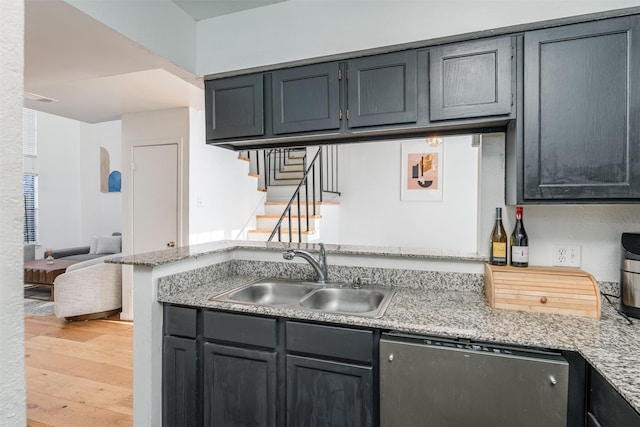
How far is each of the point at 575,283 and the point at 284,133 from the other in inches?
63.8

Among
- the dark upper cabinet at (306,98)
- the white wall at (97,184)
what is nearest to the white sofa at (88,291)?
the dark upper cabinet at (306,98)

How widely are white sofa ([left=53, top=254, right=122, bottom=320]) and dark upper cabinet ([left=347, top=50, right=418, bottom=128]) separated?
12.4ft

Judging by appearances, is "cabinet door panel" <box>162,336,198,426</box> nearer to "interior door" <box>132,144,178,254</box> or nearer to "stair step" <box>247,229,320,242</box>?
"interior door" <box>132,144,178,254</box>

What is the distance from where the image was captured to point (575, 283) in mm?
1597

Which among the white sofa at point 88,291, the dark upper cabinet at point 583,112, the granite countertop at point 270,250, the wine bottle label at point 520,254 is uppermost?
the dark upper cabinet at point 583,112

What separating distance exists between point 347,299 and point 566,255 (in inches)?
46.5

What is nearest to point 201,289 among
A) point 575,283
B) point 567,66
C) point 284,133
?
point 284,133

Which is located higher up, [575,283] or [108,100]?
[108,100]

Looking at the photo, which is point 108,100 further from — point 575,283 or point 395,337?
point 575,283

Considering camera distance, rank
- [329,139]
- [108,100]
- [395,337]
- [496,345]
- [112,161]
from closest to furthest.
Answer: [496,345] < [395,337] < [329,139] < [108,100] < [112,161]

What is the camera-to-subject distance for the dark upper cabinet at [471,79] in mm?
1667

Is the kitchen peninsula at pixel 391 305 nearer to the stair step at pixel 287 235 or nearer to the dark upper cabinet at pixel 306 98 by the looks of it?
the dark upper cabinet at pixel 306 98

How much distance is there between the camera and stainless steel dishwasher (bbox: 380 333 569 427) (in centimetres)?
129

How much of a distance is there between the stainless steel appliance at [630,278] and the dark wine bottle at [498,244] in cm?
48
